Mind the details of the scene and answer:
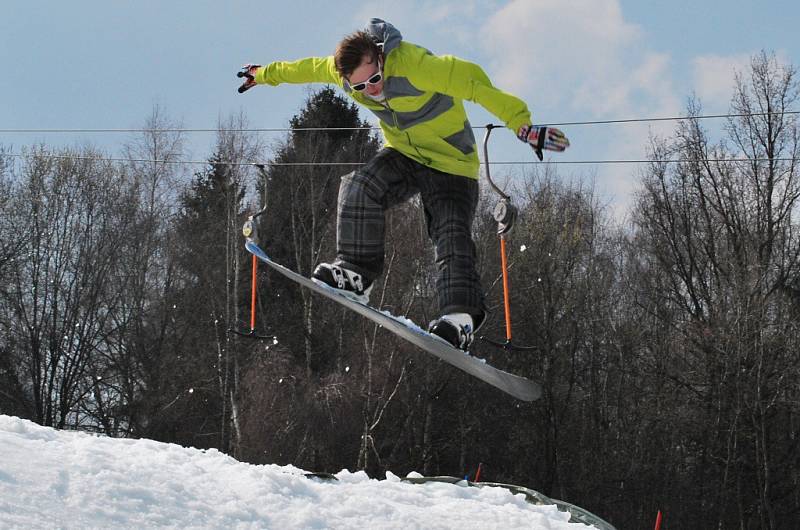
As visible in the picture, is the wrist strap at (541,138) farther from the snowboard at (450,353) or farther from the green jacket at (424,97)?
the snowboard at (450,353)

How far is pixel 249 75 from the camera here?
575cm

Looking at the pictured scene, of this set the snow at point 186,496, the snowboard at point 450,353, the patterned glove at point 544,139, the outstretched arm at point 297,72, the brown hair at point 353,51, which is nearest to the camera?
the snow at point 186,496

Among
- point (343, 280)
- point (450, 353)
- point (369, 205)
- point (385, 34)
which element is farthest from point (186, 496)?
point (385, 34)

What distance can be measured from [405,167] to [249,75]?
4.36 ft

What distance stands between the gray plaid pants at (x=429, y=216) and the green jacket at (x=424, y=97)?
4.1 inches

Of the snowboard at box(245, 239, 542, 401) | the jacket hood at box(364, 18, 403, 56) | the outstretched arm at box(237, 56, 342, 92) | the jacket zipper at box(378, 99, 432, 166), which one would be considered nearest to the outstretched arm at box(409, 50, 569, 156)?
the jacket hood at box(364, 18, 403, 56)

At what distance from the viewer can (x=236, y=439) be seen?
72.9 ft

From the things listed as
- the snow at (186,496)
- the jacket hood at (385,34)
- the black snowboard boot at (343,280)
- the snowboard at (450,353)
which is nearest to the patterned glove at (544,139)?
the jacket hood at (385,34)

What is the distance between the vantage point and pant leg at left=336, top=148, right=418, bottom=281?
17.2 ft

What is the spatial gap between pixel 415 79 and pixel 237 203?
20.9 meters

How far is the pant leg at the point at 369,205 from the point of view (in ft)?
17.2

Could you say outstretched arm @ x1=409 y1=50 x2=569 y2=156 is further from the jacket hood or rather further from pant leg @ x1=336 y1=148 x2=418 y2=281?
pant leg @ x1=336 y1=148 x2=418 y2=281

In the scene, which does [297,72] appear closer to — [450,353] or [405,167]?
[405,167]

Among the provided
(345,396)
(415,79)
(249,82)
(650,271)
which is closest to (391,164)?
(415,79)
